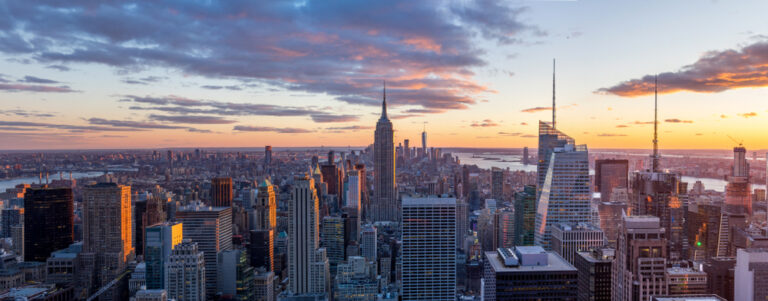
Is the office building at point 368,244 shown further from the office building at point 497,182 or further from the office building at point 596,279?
the office building at point 497,182

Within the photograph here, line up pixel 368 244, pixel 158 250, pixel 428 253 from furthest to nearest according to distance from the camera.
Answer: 1. pixel 368 244
2. pixel 158 250
3. pixel 428 253

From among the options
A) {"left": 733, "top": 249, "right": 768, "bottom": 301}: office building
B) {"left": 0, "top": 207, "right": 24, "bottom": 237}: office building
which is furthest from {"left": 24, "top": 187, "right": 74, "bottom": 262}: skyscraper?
{"left": 733, "top": 249, "right": 768, "bottom": 301}: office building

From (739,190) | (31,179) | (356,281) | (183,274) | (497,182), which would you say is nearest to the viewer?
(183,274)

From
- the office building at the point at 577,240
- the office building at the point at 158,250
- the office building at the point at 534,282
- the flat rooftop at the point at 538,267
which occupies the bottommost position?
the office building at the point at 158,250

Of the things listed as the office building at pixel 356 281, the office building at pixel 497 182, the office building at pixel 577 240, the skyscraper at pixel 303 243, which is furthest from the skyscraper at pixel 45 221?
the office building at pixel 497 182

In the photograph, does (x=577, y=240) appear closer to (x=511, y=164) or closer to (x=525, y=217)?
(x=525, y=217)

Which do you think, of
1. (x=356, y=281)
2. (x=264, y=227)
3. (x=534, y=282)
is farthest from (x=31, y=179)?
(x=534, y=282)

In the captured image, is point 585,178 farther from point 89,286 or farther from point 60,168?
point 60,168

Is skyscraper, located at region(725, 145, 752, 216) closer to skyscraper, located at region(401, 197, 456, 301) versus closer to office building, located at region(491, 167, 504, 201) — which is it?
skyscraper, located at region(401, 197, 456, 301)
